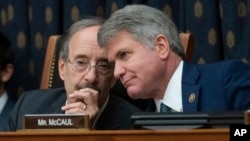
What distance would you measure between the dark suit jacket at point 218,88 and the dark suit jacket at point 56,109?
1.12 feet

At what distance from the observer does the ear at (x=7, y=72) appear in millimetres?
3744

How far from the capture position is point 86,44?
2.89 m

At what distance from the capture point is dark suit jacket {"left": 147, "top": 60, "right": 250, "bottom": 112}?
2.47 m

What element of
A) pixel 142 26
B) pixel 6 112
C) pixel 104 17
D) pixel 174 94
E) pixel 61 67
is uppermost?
pixel 104 17

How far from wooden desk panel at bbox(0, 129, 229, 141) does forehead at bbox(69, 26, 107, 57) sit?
2.97 ft

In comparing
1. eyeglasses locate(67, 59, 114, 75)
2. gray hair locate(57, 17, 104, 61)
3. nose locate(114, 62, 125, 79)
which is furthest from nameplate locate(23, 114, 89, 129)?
gray hair locate(57, 17, 104, 61)

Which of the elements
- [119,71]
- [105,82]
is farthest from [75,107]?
[119,71]

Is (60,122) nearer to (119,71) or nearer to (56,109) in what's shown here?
(119,71)

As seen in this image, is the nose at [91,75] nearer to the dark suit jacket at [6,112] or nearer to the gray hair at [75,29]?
the gray hair at [75,29]

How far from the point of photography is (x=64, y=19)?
3775mm

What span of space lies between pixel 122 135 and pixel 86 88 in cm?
97

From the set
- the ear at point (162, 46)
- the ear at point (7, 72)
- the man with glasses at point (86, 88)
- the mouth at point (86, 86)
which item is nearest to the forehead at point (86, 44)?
the man with glasses at point (86, 88)

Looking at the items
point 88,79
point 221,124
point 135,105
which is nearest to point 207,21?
point 135,105

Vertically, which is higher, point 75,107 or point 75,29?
point 75,29
